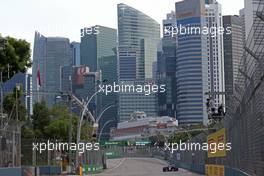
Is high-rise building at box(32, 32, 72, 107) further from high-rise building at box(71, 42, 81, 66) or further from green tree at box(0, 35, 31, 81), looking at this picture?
green tree at box(0, 35, 31, 81)

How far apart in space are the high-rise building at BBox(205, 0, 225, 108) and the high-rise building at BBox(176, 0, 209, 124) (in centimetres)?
95

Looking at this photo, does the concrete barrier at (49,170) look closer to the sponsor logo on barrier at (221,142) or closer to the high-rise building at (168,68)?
the sponsor logo on barrier at (221,142)

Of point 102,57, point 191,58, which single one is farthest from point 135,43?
point 191,58

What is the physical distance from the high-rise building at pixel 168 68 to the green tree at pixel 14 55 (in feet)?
252

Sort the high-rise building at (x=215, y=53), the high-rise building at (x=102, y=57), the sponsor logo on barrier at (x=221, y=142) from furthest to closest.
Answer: the high-rise building at (x=102, y=57) → the high-rise building at (x=215, y=53) → the sponsor logo on barrier at (x=221, y=142)

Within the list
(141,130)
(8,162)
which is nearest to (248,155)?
(8,162)

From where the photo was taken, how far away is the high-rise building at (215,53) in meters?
95.7

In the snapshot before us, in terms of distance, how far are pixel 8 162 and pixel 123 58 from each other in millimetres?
108148

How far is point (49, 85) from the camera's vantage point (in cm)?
12762

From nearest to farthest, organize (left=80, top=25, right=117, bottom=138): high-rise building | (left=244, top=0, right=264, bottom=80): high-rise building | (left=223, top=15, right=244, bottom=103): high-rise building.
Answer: (left=244, top=0, right=264, bottom=80): high-rise building → (left=223, top=15, right=244, bottom=103): high-rise building → (left=80, top=25, right=117, bottom=138): high-rise building

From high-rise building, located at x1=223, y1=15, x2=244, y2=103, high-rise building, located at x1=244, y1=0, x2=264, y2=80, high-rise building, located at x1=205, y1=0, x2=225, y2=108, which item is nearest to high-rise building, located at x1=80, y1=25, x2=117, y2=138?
high-rise building, located at x1=205, y1=0, x2=225, y2=108

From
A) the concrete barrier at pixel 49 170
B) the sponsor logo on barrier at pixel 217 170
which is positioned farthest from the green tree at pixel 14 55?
the concrete barrier at pixel 49 170

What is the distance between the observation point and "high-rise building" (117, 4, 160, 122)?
466 feet

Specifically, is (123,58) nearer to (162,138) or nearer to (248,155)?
(162,138)
